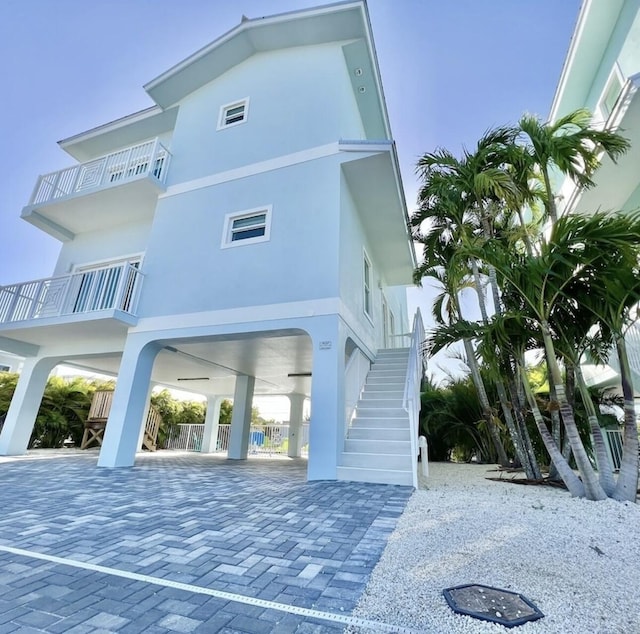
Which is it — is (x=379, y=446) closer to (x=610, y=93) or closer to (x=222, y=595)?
(x=222, y=595)

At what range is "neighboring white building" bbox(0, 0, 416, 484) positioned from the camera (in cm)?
704

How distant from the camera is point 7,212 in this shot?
1095 centimetres

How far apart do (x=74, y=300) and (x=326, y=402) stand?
689cm

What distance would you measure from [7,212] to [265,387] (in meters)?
10.8

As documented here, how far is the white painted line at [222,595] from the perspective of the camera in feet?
5.64

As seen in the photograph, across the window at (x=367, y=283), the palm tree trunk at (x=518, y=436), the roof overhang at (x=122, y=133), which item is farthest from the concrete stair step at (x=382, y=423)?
the roof overhang at (x=122, y=133)

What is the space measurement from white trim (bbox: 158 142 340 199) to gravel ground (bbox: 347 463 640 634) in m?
7.34

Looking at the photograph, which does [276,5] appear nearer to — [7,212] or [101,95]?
[101,95]

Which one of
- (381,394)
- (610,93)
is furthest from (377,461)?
(610,93)

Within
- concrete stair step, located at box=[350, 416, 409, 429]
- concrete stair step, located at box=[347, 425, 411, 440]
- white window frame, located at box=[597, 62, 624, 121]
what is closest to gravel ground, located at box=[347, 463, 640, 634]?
concrete stair step, located at box=[347, 425, 411, 440]

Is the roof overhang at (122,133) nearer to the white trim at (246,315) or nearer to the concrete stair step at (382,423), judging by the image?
the white trim at (246,315)

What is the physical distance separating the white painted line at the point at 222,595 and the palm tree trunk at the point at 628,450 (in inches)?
169

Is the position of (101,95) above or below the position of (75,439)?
above

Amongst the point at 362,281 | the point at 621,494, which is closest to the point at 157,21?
the point at 362,281
